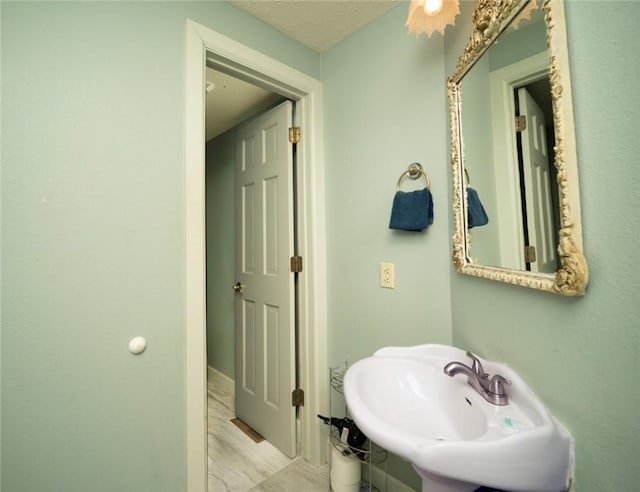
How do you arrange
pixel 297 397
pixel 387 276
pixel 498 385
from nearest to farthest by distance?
pixel 498 385 → pixel 387 276 → pixel 297 397

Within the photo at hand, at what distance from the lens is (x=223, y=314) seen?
2.53 metres

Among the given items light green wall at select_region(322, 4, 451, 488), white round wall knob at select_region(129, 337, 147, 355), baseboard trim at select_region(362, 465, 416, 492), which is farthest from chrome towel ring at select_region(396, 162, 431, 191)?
baseboard trim at select_region(362, 465, 416, 492)

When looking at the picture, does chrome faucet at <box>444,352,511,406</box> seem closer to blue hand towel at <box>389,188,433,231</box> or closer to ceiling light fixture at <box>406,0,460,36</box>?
blue hand towel at <box>389,188,433,231</box>

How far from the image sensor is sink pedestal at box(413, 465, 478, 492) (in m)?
0.64

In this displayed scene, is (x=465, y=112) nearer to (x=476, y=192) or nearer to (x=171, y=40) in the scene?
(x=476, y=192)

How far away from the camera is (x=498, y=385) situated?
77 cm

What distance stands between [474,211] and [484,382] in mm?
553

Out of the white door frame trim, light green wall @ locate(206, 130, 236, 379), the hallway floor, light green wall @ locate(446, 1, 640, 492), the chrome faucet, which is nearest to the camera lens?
light green wall @ locate(446, 1, 640, 492)

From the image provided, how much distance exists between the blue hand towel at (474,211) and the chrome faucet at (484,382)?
453mm

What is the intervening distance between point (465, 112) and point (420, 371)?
956 mm

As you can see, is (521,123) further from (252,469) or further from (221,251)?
(221,251)

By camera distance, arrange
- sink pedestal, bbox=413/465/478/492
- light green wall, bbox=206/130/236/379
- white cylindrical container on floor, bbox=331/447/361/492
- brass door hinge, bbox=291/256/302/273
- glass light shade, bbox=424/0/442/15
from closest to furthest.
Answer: sink pedestal, bbox=413/465/478/492, glass light shade, bbox=424/0/442/15, white cylindrical container on floor, bbox=331/447/361/492, brass door hinge, bbox=291/256/302/273, light green wall, bbox=206/130/236/379

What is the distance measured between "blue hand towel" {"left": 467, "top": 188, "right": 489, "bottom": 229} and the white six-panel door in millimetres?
975

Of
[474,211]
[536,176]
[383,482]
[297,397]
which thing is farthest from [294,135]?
[383,482]
